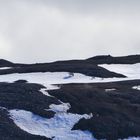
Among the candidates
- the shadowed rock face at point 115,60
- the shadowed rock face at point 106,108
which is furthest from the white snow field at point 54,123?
the shadowed rock face at point 115,60

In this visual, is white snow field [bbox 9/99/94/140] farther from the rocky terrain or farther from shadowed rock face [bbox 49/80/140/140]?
shadowed rock face [bbox 49/80/140/140]

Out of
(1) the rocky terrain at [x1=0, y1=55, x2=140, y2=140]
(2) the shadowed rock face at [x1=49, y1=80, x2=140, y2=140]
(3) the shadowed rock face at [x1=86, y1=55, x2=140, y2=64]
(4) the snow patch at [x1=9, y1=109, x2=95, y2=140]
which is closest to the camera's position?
(4) the snow patch at [x1=9, y1=109, x2=95, y2=140]

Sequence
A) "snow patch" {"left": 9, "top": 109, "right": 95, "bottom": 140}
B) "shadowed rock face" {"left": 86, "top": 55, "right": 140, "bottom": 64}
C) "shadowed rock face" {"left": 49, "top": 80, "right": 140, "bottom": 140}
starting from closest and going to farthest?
"snow patch" {"left": 9, "top": 109, "right": 95, "bottom": 140} → "shadowed rock face" {"left": 49, "top": 80, "right": 140, "bottom": 140} → "shadowed rock face" {"left": 86, "top": 55, "right": 140, "bottom": 64}

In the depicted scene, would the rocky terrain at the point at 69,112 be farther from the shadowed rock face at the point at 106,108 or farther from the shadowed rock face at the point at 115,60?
the shadowed rock face at the point at 115,60

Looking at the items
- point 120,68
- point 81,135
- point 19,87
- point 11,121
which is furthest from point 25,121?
point 120,68

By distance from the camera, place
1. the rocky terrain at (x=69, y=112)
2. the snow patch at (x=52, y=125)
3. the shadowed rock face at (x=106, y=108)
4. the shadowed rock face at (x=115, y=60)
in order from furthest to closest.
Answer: the shadowed rock face at (x=115, y=60), the shadowed rock face at (x=106, y=108), the rocky terrain at (x=69, y=112), the snow patch at (x=52, y=125)

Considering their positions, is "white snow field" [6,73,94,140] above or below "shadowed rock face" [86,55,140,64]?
below

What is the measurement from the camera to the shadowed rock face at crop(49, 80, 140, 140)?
6725 cm

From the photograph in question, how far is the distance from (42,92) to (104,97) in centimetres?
792

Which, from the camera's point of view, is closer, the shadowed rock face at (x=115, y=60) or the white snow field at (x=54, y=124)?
the white snow field at (x=54, y=124)

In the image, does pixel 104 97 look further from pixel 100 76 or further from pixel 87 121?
pixel 100 76

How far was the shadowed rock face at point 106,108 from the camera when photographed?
6725 centimetres

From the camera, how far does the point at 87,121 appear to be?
6844cm

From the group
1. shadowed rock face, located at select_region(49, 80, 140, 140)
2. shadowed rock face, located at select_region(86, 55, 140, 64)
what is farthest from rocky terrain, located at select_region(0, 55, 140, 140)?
shadowed rock face, located at select_region(86, 55, 140, 64)
